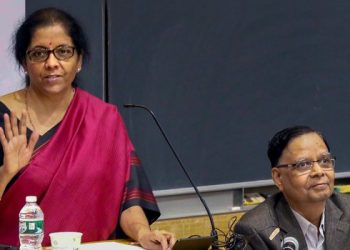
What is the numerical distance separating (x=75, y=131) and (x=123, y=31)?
107 centimetres

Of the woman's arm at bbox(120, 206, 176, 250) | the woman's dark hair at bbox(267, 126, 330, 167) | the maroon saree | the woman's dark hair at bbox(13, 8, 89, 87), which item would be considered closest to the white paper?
the woman's arm at bbox(120, 206, 176, 250)

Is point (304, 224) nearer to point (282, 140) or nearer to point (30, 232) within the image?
point (282, 140)

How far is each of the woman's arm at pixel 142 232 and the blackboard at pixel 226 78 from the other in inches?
40.7

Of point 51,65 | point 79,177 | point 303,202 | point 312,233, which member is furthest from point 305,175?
point 51,65

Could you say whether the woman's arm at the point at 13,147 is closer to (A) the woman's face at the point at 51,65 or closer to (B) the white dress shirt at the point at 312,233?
(A) the woman's face at the point at 51,65

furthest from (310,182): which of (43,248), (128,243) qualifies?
(43,248)

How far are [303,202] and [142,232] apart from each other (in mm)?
667

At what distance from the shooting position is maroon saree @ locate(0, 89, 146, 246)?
2709 millimetres

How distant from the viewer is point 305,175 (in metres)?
3.02

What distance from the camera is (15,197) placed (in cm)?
268

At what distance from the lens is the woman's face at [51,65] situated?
2.75 m

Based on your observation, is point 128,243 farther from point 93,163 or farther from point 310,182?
point 310,182

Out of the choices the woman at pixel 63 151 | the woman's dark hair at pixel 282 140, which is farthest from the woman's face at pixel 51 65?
the woman's dark hair at pixel 282 140

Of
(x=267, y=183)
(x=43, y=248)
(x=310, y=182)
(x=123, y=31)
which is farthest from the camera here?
(x=267, y=183)
